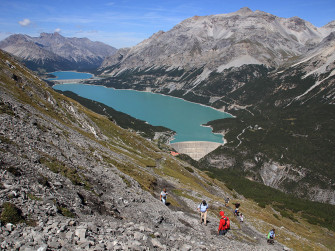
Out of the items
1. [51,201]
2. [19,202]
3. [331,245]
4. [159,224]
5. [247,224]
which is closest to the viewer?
[19,202]

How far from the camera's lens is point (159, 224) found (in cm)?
2822

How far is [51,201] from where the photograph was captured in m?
21.5

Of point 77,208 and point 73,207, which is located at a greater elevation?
point 73,207

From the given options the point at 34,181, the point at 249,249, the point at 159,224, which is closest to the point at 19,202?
the point at 34,181

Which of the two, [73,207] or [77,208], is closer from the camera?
[73,207]


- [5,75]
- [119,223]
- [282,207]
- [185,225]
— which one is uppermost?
[5,75]

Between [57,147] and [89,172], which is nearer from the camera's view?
[89,172]

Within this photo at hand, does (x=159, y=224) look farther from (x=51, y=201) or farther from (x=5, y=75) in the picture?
(x=5, y=75)

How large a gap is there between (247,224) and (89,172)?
28.8 m

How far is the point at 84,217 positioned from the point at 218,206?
1254 inches

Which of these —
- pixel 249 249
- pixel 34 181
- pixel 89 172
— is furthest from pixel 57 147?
pixel 249 249

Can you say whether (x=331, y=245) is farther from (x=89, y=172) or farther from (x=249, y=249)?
(x=89, y=172)

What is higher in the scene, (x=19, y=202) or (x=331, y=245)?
(x=19, y=202)

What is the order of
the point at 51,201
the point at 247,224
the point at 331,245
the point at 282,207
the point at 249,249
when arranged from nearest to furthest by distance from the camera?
the point at 51,201
the point at 249,249
the point at 247,224
the point at 331,245
the point at 282,207
